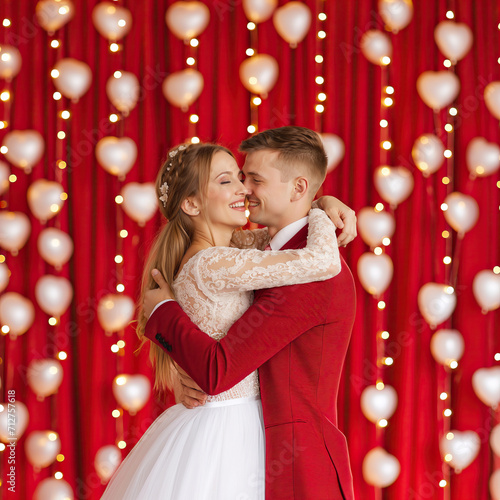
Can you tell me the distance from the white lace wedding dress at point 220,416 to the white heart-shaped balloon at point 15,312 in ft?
3.58

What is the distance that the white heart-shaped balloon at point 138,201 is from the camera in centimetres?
239

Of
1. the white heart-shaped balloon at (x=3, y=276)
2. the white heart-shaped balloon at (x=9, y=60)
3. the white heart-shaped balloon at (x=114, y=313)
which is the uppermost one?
the white heart-shaped balloon at (x=9, y=60)

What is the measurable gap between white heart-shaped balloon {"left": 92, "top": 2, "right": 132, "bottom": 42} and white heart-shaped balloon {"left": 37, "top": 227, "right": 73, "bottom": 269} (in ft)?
2.89

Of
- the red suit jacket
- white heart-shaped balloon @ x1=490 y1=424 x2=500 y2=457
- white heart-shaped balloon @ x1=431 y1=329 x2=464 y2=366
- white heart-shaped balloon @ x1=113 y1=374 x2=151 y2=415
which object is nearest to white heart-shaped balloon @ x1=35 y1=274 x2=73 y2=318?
white heart-shaped balloon @ x1=113 y1=374 x2=151 y2=415

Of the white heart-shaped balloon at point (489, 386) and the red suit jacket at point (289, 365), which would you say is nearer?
the red suit jacket at point (289, 365)

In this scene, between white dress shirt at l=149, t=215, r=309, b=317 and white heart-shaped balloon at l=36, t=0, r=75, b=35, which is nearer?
white dress shirt at l=149, t=215, r=309, b=317

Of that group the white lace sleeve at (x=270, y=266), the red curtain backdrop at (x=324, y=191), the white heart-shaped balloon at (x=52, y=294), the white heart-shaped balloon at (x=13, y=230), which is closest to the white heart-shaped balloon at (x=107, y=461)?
the red curtain backdrop at (x=324, y=191)

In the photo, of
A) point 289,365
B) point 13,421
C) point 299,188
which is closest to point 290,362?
point 289,365

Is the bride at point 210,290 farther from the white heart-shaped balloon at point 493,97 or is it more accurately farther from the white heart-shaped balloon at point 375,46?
the white heart-shaped balloon at point 493,97

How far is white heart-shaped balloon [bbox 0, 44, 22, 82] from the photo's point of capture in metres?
2.44

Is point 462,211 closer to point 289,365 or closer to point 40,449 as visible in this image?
point 289,365

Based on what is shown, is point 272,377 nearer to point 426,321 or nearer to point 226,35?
point 426,321

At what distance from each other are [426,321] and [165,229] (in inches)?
53.4

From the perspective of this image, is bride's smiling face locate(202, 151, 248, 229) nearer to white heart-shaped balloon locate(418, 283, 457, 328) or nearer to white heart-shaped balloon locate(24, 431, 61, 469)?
white heart-shaped balloon locate(418, 283, 457, 328)
